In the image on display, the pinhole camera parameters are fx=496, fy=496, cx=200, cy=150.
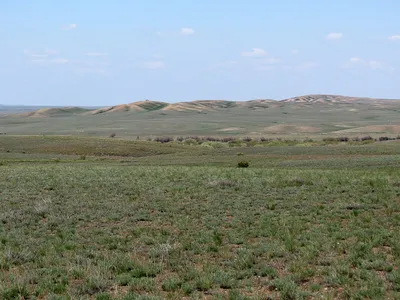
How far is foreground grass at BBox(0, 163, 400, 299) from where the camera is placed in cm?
946

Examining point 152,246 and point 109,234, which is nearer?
point 152,246

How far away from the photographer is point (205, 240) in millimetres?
13125

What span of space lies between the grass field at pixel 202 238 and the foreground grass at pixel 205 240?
0.04 m

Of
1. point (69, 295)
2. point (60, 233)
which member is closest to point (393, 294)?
point (69, 295)

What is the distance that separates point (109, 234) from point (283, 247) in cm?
518

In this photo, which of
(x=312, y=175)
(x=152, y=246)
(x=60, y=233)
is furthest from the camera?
(x=312, y=175)

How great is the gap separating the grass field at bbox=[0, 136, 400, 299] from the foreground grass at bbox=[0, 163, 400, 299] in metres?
0.04

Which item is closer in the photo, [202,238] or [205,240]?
[205,240]

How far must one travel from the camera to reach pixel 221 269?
→ 10539mm

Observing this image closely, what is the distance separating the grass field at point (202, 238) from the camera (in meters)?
9.47

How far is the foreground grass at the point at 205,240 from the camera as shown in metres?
9.46

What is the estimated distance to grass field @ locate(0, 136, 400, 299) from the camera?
31.1 feet

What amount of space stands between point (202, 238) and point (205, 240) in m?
0.20

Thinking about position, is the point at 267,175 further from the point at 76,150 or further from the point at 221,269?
the point at 76,150
